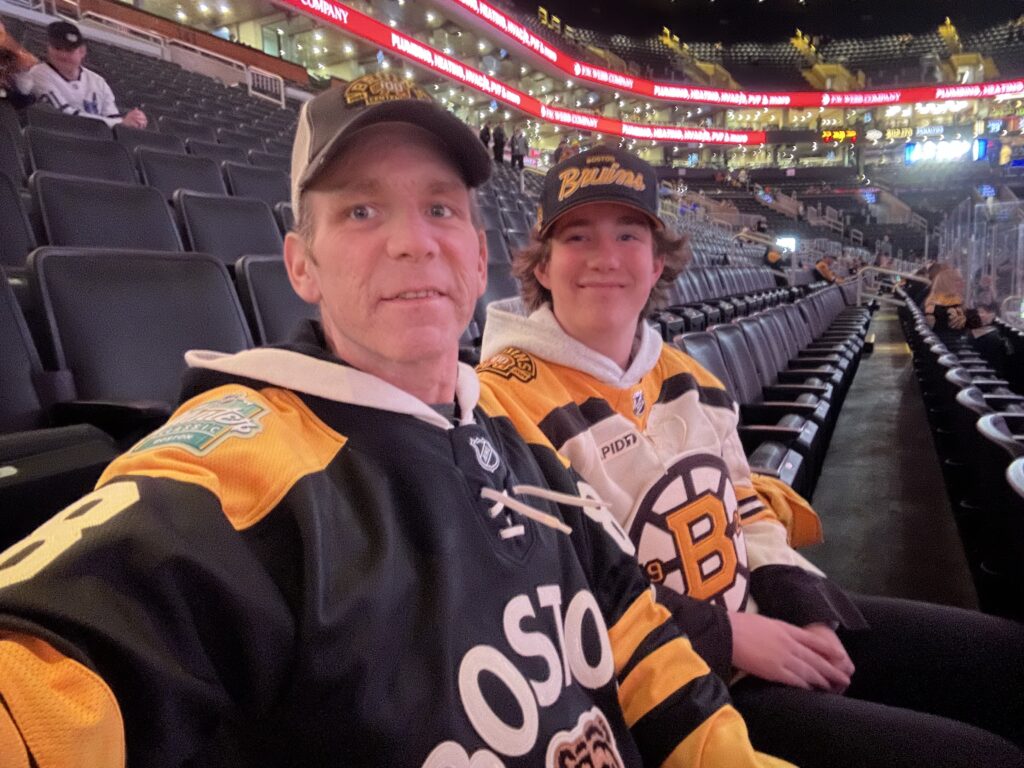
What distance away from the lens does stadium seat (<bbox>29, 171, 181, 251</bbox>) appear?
86.4 inches

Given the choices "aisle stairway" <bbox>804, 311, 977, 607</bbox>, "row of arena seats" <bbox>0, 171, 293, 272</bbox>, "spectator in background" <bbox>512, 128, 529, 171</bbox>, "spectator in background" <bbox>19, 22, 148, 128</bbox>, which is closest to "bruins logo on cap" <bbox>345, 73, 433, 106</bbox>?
"row of arena seats" <bbox>0, 171, 293, 272</bbox>

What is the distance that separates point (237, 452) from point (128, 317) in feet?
4.11

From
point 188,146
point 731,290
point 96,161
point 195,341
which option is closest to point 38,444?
point 195,341

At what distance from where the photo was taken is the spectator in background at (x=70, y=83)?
161 inches

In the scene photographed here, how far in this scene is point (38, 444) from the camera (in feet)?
3.53

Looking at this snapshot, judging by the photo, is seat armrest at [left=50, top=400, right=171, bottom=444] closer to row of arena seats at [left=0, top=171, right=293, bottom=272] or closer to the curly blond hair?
the curly blond hair

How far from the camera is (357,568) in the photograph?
0.61 meters

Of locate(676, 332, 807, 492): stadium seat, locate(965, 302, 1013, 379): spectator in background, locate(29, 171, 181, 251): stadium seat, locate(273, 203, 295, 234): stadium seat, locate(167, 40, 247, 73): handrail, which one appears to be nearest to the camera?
locate(676, 332, 807, 492): stadium seat

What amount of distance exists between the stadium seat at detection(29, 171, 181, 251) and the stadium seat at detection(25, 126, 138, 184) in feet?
3.09

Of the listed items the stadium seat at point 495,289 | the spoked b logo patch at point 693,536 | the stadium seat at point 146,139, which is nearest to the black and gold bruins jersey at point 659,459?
the spoked b logo patch at point 693,536

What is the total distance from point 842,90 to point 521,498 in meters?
39.1

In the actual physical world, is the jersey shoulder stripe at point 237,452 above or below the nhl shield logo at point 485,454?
above

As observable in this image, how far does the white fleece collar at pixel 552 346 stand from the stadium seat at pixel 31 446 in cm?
78

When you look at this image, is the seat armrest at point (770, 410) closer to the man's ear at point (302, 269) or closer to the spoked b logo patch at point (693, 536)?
the spoked b logo patch at point (693, 536)
